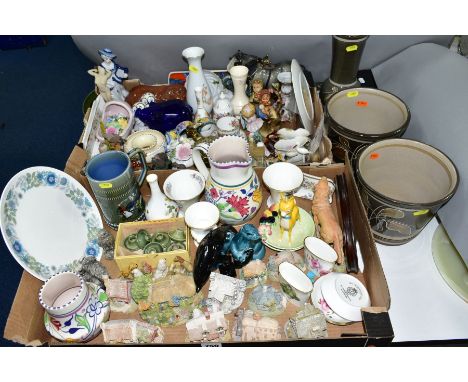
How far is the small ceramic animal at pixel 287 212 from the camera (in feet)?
3.39

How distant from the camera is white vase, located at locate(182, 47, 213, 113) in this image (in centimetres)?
138

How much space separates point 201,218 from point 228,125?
39 centimetres

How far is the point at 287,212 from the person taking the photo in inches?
40.8

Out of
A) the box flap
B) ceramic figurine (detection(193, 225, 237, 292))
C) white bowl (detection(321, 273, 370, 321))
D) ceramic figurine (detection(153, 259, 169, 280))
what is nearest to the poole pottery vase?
the box flap

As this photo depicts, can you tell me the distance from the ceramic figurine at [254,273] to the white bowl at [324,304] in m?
0.14

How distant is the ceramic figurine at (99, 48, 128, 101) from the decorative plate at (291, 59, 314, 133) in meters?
0.69

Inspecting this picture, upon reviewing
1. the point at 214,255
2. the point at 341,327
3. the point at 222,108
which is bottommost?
the point at 341,327

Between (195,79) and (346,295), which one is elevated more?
(195,79)

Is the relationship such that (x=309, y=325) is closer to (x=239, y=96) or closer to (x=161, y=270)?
(x=161, y=270)

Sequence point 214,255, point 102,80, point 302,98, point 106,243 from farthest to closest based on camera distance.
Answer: point 102,80
point 302,98
point 106,243
point 214,255

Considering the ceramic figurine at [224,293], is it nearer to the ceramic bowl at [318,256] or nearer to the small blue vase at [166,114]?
the ceramic bowl at [318,256]

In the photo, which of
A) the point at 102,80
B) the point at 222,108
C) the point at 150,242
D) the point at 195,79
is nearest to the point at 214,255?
the point at 150,242

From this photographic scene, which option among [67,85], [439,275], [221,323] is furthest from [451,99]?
[67,85]

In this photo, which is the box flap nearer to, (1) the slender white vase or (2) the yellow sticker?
(1) the slender white vase
